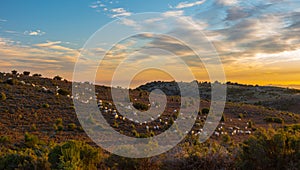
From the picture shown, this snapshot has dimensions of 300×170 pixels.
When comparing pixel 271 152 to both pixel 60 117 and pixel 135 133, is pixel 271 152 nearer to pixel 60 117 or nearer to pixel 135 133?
pixel 135 133

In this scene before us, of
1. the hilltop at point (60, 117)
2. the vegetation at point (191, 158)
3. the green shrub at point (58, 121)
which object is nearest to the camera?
the vegetation at point (191, 158)

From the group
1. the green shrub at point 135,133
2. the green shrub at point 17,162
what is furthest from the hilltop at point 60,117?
the green shrub at point 17,162

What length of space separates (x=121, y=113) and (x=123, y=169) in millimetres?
19456

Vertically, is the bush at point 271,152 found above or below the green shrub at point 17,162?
above

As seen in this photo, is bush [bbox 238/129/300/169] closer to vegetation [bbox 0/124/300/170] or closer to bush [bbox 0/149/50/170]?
vegetation [bbox 0/124/300/170]

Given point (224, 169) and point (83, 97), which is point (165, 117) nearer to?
point (83, 97)

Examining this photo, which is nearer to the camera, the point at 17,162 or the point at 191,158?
the point at 17,162

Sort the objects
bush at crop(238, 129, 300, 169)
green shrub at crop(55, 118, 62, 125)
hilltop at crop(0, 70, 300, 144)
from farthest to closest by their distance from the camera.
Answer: green shrub at crop(55, 118, 62, 125), hilltop at crop(0, 70, 300, 144), bush at crop(238, 129, 300, 169)

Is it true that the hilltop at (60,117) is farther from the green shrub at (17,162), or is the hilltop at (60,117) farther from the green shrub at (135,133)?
the green shrub at (17,162)

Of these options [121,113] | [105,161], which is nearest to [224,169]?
[105,161]

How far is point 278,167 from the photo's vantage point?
387 inches

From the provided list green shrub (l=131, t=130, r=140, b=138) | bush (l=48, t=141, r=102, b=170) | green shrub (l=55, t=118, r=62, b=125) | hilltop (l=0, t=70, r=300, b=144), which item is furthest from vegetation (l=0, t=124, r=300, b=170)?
green shrub (l=55, t=118, r=62, b=125)

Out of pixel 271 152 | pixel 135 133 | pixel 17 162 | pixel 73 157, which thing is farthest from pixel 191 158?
pixel 135 133

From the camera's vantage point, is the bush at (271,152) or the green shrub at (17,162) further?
the bush at (271,152)
